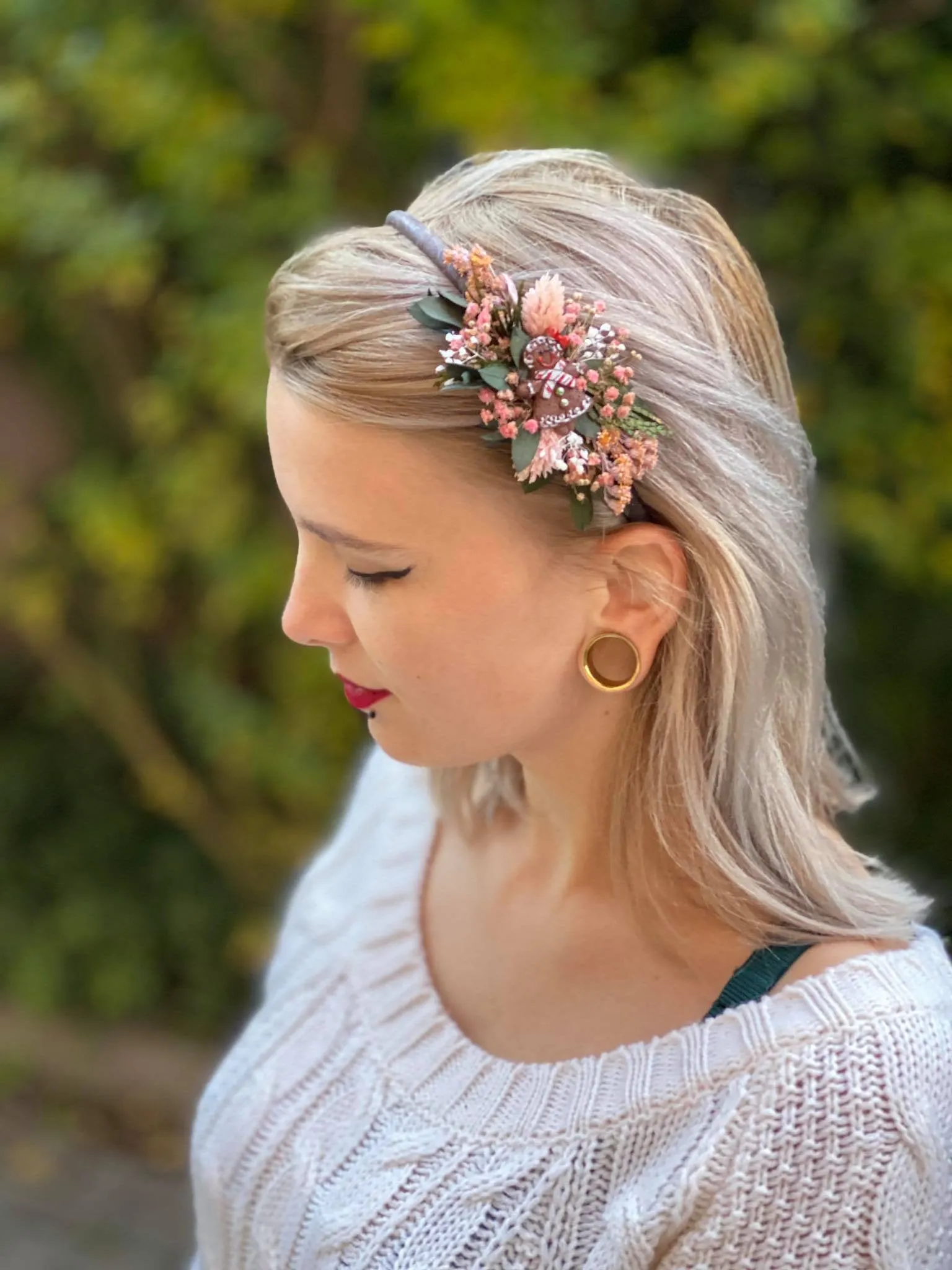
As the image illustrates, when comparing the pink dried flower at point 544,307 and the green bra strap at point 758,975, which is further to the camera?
the green bra strap at point 758,975

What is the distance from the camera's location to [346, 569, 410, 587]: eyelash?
2.80ft

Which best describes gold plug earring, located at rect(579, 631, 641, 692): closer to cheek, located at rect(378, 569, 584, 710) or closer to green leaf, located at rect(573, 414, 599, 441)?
cheek, located at rect(378, 569, 584, 710)

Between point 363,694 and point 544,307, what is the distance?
342 mm

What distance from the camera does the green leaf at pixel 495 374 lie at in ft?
2.54

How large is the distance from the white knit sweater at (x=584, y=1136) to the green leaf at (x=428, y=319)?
1.77 ft

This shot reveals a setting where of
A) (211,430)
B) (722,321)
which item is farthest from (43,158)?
(722,321)

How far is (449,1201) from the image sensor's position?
0.94 metres

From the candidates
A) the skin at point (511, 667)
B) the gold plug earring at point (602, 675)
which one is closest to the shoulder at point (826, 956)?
the skin at point (511, 667)

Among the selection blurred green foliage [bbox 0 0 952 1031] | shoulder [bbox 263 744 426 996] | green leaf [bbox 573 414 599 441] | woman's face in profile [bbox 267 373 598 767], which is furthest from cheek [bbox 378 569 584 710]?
blurred green foliage [bbox 0 0 952 1031]

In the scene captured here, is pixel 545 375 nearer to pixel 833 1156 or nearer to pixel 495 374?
pixel 495 374

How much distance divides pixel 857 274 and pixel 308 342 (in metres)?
1.28

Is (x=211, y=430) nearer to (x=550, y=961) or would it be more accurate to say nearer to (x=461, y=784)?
(x=461, y=784)

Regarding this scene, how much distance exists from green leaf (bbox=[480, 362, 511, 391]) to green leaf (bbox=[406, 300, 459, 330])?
0.04m

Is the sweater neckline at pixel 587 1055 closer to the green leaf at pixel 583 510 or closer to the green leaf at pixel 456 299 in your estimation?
the green leaf at pixel 583 510
